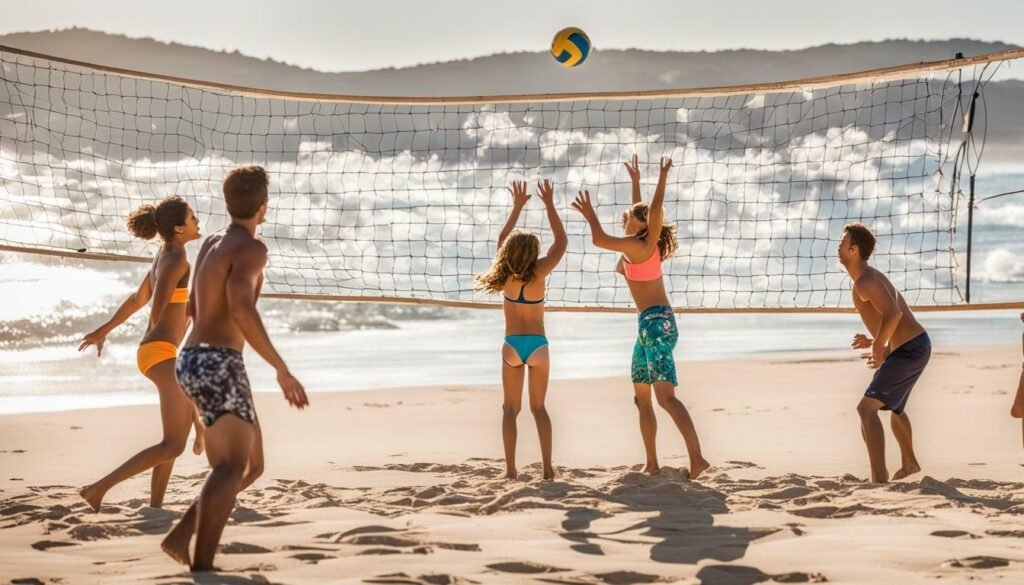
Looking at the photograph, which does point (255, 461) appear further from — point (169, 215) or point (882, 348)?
point (882, 348)

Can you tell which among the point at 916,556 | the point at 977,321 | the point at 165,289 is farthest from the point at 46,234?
the point at 977,321

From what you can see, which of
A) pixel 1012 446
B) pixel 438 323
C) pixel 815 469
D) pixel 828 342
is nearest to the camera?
pixel 815 469

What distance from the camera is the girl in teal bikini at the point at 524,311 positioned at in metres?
6.55

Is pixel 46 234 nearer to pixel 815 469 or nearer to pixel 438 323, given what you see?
pixel 815 469

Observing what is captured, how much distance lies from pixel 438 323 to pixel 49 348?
884 cm

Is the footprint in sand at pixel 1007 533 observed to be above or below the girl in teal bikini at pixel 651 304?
below

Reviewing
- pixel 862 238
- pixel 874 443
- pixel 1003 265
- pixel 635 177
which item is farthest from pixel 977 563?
pixel 1003 265

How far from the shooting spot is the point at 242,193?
4551 millimetres

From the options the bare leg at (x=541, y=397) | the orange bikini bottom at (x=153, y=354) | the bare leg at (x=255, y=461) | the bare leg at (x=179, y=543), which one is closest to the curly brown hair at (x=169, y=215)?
the orange bikini bottom at (x=153, y=354)

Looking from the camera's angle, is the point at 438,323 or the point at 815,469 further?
the point at 438,323

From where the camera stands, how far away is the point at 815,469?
739cm

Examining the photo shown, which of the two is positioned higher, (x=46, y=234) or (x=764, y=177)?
(x=764, y=177)

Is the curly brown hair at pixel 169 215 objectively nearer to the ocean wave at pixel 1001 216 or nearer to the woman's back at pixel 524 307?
the woman's back at pixel 524 307

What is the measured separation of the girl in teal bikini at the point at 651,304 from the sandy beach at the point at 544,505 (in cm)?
33
